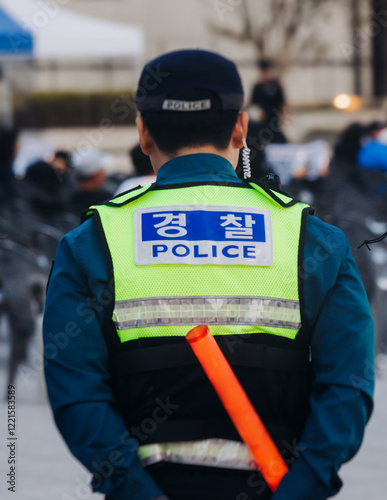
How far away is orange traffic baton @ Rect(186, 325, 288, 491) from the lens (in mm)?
1998

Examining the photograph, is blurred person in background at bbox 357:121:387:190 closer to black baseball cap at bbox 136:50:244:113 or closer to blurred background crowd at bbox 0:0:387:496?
blurred background crowd at bbox 0:0:387:496

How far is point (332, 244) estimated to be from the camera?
2100 mm

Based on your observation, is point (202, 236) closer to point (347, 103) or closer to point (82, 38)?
point (82, 38)

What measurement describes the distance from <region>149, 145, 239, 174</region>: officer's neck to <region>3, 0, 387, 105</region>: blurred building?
19197 mm

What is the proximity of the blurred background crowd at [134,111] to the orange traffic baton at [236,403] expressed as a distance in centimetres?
358

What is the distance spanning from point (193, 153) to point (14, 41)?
10.1 m

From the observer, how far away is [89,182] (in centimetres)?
795

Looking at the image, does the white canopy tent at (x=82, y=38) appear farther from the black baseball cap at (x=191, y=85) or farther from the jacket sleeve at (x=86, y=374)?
the jacket sleeve at (x=86, y=374)

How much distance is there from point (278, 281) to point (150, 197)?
0.34 meters

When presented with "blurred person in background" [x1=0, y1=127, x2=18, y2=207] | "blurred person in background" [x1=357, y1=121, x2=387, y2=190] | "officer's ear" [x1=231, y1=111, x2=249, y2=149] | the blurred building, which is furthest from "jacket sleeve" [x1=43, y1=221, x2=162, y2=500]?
the blurred building

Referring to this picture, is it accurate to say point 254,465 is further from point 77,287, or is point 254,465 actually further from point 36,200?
point 36,200

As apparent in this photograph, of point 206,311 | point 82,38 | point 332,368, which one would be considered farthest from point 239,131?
point 82,38

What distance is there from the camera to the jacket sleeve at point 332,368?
2002mm

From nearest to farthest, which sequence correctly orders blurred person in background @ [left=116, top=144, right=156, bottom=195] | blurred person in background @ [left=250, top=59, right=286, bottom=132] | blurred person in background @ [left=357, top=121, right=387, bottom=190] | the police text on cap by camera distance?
1. the police text on cap
2. blurred person in background @ [left=116, top=144, right=156, bottom=195]
3. blurred person in background @ [left=357, top=121, right=387, bottom=190]
4. blurred person in background @ [left=250, top=59, right=286, bottom=132]
